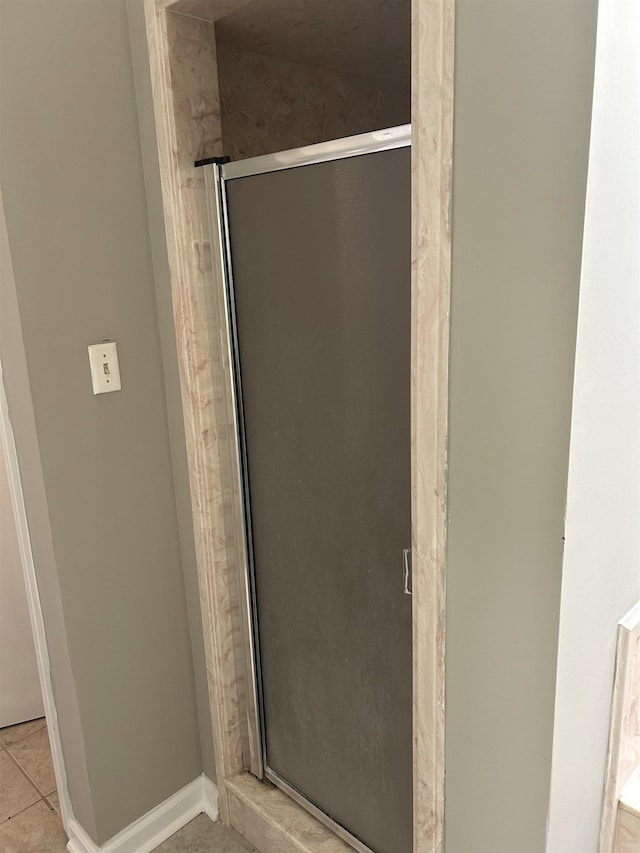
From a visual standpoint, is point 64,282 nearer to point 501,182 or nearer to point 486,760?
point 501,182

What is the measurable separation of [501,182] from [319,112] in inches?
45.0

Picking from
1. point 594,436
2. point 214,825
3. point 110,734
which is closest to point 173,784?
point 214,825

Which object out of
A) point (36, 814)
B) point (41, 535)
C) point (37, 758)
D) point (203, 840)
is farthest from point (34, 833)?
point (41, 535)

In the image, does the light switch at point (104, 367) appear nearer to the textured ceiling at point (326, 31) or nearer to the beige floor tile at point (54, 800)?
Result: the textured ceiling at point (326, 31)

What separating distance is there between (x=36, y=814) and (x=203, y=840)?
20.8 inches

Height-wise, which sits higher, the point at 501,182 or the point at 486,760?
the point at 501,182

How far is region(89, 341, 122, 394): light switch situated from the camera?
1.53 meters

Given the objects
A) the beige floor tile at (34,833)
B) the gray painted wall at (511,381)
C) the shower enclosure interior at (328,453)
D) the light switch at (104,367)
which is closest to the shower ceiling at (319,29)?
the shower enclosure interior at (328,453)

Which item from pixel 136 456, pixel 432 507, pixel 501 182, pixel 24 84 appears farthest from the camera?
pixel 136 456

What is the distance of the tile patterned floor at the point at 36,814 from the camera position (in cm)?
185

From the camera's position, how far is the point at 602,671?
3.99 ft

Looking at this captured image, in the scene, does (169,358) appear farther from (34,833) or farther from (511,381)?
(34,833)

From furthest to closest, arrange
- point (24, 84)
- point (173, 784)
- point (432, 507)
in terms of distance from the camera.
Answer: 1. point (173, 784)
2. point (24, 84)
3. point (432, 507)

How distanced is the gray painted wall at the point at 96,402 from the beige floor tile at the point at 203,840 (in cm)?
13
